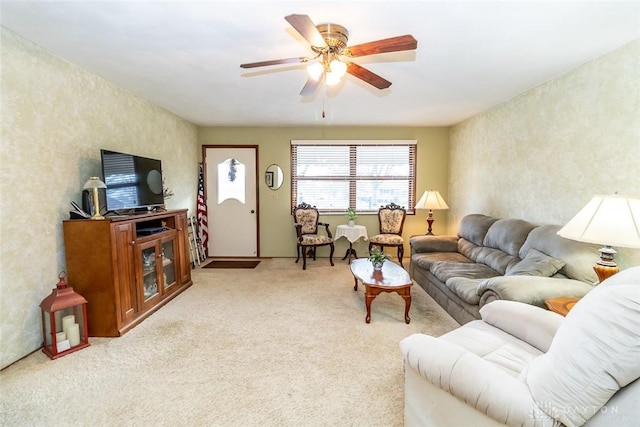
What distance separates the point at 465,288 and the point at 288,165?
3724mm

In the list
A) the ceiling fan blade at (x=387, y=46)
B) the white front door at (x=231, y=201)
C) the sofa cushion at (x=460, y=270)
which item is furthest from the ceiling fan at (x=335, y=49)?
the white front door at (x=231, y=201)

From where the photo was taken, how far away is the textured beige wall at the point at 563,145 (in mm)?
2332

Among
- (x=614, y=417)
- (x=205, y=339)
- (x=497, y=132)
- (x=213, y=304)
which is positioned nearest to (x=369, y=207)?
(x=497, y=132)

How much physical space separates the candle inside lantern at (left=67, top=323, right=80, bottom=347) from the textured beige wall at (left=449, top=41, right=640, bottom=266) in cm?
448

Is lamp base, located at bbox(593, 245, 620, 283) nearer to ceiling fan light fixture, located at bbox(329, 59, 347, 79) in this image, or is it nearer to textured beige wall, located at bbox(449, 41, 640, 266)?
textured beige wall, located at bbox(449, 41, 640, 266)

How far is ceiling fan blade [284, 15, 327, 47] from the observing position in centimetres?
152

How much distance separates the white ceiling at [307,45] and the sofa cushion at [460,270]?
2017 millimetres

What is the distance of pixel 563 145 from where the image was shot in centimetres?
295

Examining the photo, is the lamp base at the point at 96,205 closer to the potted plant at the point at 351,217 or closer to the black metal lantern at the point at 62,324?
the black metal lantern at the point at 62,324

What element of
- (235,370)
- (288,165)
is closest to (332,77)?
(235,370)

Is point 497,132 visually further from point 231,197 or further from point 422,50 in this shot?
point 231,197

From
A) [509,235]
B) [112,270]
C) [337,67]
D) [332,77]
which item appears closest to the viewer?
[337,67]

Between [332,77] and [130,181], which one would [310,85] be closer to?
[332,77]

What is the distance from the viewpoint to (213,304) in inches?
133
